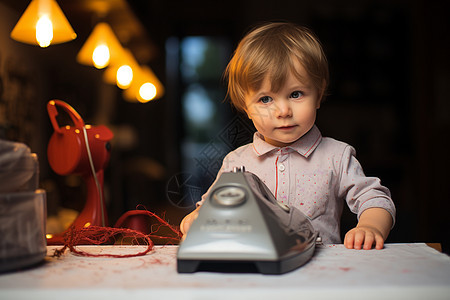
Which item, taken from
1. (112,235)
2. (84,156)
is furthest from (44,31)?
(112,235)

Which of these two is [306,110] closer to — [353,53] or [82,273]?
[82,273]

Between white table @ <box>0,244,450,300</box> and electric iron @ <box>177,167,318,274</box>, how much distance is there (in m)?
0.02

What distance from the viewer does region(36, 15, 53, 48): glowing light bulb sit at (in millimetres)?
891

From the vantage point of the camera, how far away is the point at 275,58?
0.76m

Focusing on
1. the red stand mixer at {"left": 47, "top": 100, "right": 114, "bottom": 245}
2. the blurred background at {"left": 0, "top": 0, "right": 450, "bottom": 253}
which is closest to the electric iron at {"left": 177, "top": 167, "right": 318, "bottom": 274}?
the red stand mixer at {"left": 47, "top": 100, "right": 114, "bottom": 245}

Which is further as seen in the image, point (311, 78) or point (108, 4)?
point (108, 4)

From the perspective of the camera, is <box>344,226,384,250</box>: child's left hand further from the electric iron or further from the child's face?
the child's face

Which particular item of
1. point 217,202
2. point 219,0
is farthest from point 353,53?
point 217,202

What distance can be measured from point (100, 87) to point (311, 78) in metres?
2.52

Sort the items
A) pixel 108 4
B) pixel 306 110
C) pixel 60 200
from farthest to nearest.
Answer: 1. pixel 108 4
2. pixel 60 200
3. pixel 306 110

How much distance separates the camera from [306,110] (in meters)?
0.76

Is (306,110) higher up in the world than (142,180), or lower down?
higher up

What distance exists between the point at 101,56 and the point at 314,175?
845mm

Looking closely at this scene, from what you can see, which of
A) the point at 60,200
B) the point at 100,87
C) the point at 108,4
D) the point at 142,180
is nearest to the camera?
the point at 60,200
